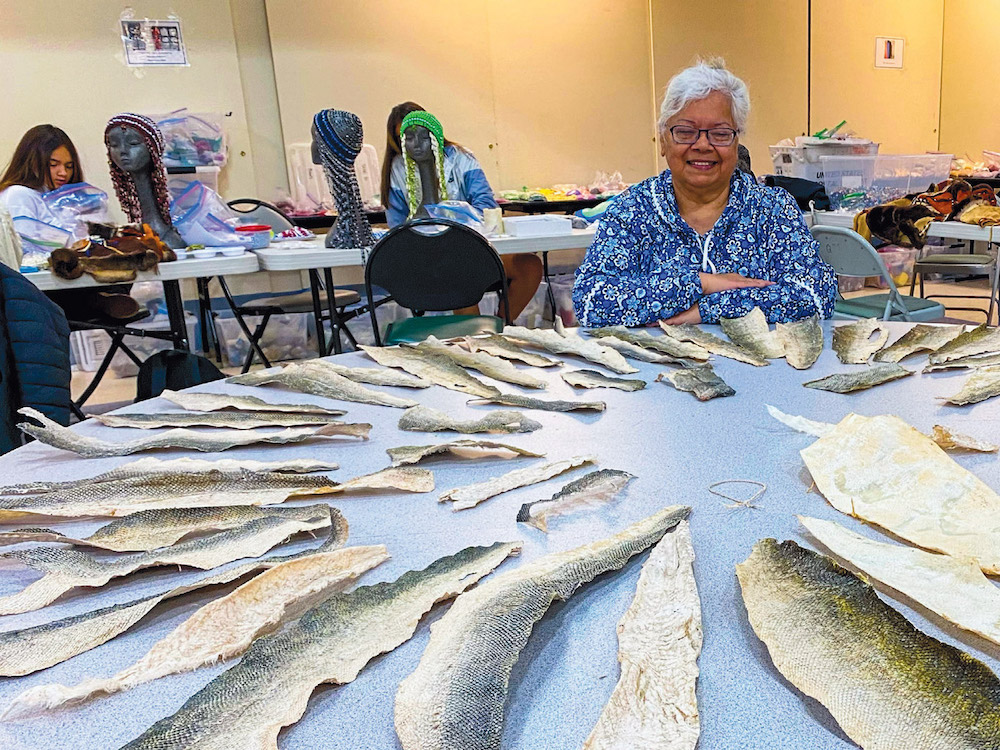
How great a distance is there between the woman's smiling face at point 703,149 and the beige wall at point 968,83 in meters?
7.64

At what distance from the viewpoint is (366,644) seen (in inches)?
24.8

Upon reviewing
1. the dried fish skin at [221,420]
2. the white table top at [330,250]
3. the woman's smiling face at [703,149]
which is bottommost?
the dried fish skin at [221,420]

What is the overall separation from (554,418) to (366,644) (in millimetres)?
642

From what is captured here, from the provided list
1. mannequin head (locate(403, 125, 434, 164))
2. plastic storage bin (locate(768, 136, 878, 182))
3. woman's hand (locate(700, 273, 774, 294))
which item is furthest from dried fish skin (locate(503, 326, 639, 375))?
plastic storage bin (locate(768, 136, 878, 182))

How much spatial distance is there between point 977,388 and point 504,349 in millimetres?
875

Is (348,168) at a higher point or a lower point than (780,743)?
higher

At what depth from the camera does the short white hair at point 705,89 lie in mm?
2020

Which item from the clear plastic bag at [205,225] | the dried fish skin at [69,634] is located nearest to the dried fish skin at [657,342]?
the dried fish skin at [69,634]

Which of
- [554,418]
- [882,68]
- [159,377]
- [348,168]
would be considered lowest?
[159,377]

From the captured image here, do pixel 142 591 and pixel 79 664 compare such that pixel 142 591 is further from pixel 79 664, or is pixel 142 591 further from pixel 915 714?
pixel 915 714

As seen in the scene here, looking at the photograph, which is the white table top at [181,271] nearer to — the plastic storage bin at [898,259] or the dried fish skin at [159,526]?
the dried fish skin at [159,526]

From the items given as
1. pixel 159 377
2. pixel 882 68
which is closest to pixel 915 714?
pixel 159 377

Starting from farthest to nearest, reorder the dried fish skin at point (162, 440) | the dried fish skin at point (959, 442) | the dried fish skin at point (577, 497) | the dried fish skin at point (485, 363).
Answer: the dried fish skin at point (485, 363) → the dried fish skin at point (162, 440) → the dried fish skin at point (959, 442) → the dried fish skin at point (577, 497)

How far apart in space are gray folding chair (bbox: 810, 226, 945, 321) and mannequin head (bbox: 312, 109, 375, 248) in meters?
2.05
